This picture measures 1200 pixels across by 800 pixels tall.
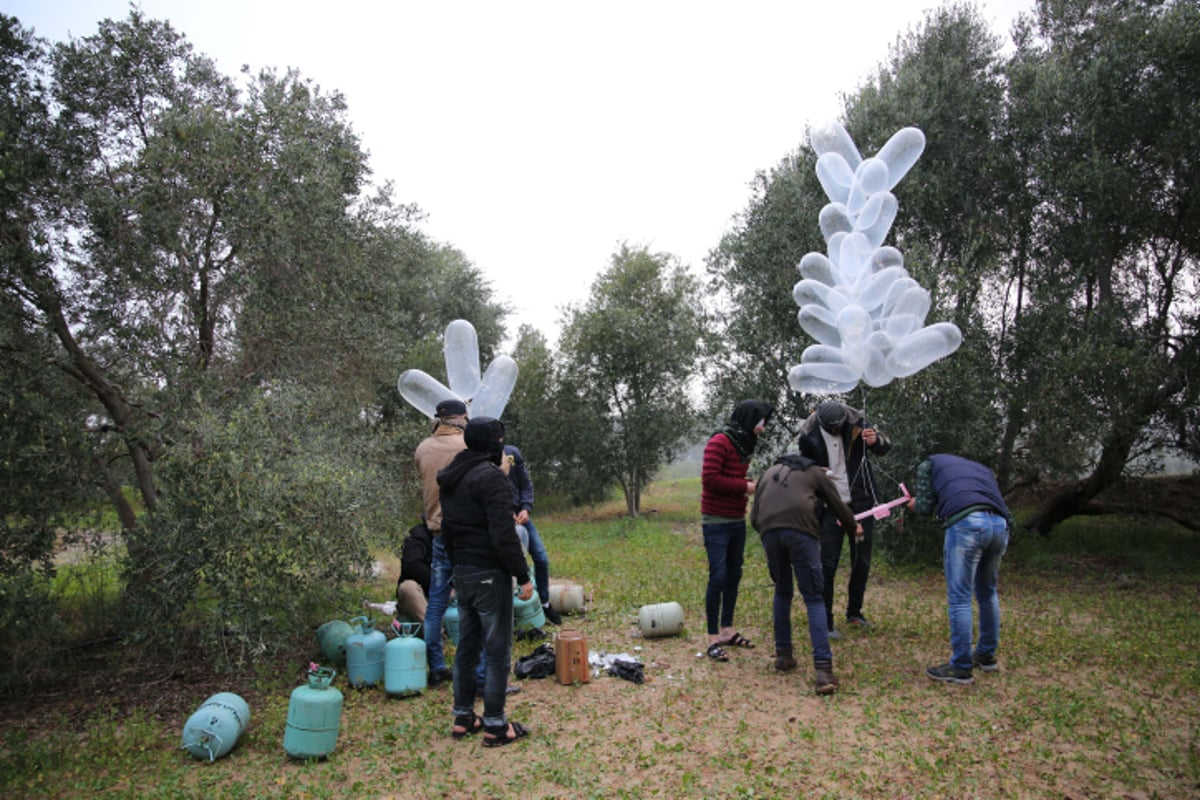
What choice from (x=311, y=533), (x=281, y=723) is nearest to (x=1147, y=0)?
(x=311, y=533)

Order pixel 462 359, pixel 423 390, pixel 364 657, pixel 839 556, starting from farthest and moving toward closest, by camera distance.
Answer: pixel 423 390 < pixel 462 359 < pixel 839 556 < pixel 364 657

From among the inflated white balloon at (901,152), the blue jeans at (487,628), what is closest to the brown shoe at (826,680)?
the blue jeans at (487,628)

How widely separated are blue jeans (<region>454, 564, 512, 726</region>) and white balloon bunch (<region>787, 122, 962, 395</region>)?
3726 mm

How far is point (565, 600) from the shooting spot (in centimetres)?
796

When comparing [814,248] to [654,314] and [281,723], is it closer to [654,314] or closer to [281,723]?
[654,314]

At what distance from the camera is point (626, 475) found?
72.1 ft

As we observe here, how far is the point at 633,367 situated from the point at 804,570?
619 inches

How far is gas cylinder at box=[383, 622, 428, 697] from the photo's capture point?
570cm

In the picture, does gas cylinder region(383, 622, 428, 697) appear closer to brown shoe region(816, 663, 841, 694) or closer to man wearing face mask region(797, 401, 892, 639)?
brown shoe region(816, 663, 841, 694)

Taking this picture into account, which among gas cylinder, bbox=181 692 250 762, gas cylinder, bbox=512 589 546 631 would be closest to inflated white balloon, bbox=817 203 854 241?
gas cylinder, bbox=512 589 546 631

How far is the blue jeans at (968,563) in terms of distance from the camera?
5.27 m

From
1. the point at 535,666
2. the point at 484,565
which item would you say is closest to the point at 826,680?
the point at 535,666

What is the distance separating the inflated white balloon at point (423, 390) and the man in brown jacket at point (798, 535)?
3199 mm

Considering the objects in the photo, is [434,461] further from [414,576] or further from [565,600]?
[565,600]
